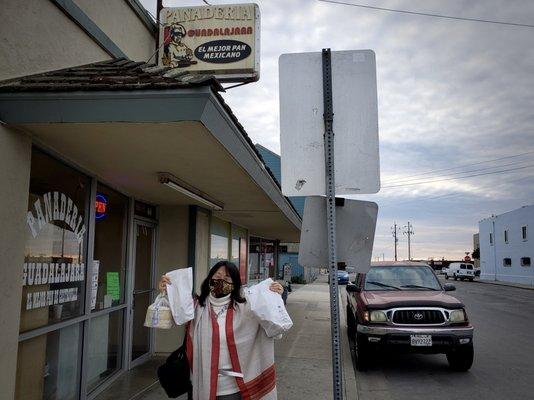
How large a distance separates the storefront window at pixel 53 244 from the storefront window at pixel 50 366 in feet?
0.63

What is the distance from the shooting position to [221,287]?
3.49 m

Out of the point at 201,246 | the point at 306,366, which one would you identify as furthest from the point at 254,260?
the point at 306,366

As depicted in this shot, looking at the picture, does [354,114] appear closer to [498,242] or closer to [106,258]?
[106,258]

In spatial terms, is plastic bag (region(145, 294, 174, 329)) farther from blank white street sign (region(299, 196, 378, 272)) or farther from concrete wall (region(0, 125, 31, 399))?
concrete wall (region(0, 125, 31, 399))

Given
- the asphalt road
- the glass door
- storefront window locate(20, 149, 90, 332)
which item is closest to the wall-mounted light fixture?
storefront window locate(20, 149, 90, 332)

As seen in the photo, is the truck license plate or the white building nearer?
the truck license plate

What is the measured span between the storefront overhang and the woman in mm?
1206

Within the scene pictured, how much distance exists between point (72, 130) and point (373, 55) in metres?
2.42

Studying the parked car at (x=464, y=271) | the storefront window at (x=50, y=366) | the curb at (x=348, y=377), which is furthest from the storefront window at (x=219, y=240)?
the parked car at (x=464, y=271)

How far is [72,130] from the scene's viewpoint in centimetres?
382

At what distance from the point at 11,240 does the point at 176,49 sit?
197 inches

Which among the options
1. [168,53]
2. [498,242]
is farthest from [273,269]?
[498,242]

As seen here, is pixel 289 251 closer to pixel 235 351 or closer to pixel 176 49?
pixel 176 49

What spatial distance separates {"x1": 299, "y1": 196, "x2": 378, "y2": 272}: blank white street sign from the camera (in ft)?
10.5
